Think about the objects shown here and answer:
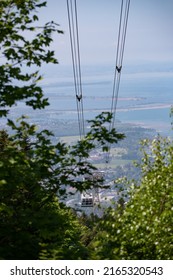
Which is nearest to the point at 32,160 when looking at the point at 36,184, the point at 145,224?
the point at 36,184

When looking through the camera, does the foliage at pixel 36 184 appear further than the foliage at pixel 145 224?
No

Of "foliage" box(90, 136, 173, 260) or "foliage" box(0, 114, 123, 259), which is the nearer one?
"foliage" box(0, 114, 123, 259)

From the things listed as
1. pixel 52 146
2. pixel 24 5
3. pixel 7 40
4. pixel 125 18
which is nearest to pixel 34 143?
pixel 52 146

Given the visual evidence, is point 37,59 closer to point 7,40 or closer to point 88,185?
point 7,40

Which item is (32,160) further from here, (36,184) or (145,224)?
(145,224)
